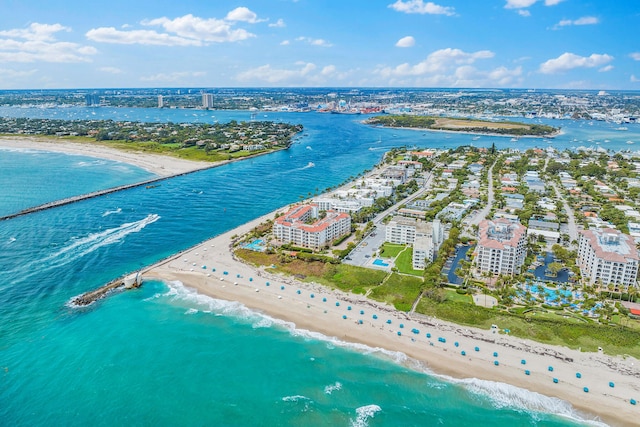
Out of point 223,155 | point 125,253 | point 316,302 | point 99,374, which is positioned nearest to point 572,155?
point 223,155

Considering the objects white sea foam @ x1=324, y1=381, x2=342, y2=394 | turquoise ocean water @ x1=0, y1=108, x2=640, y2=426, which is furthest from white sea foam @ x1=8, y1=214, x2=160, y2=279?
white sea foam @ x1=324, y1=381, x2=342, y2=394

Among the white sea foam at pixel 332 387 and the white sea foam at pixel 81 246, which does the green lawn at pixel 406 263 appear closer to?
the white sea foam at pixel 332 387

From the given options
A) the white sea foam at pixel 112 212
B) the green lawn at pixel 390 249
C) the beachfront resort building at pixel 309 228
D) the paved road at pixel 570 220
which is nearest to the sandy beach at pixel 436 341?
the beachfront resort building at pixel 309 228

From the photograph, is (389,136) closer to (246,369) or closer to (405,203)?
(405,203)

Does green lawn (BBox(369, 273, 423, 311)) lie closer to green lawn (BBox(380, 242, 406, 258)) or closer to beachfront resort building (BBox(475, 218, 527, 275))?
green lawn (BBox(380, 242, 406, 258))

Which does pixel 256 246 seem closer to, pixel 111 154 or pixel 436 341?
pixel 436 341

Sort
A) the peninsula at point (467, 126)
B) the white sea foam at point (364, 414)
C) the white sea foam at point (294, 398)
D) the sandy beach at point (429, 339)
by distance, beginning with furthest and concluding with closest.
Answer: the peninsula at point (467, 126)
the sandy beach at point (429, 339)
the white sea foam at point (294, 398)
the white sea foam at point (364, 414)
